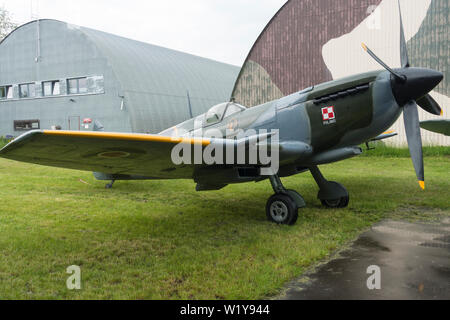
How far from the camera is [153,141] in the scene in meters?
3.41

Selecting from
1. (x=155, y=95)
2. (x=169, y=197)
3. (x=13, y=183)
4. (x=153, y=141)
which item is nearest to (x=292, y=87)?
(x=155, y=95)

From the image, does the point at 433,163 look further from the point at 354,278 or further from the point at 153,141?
the point at 153,141

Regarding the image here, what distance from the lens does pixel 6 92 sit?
926 inches

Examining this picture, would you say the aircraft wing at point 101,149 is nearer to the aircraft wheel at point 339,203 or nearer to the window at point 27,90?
the aircraft wheel at point 339,203

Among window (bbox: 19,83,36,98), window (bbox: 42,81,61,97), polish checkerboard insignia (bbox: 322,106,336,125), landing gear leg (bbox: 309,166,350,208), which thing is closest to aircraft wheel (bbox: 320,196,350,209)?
landing gear leg (bbox: 309,166,350,208)

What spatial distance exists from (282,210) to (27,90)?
22.7 meters

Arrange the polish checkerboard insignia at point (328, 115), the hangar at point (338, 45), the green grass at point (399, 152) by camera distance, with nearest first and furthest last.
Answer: the polish checkerboard insignia at point (328, 115) → the green grass at point (399, 152) → the hangar at point (338, 45)

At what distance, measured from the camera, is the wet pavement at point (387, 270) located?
292 centimetres

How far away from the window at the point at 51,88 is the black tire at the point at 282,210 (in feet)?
65.8

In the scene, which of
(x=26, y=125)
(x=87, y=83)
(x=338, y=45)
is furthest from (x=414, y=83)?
(x=26, y=125)

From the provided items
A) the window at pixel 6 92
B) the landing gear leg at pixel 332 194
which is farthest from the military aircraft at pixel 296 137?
the window at pixel 6 92

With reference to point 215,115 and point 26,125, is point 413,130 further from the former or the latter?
point 26,125

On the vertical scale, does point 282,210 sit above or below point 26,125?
below
